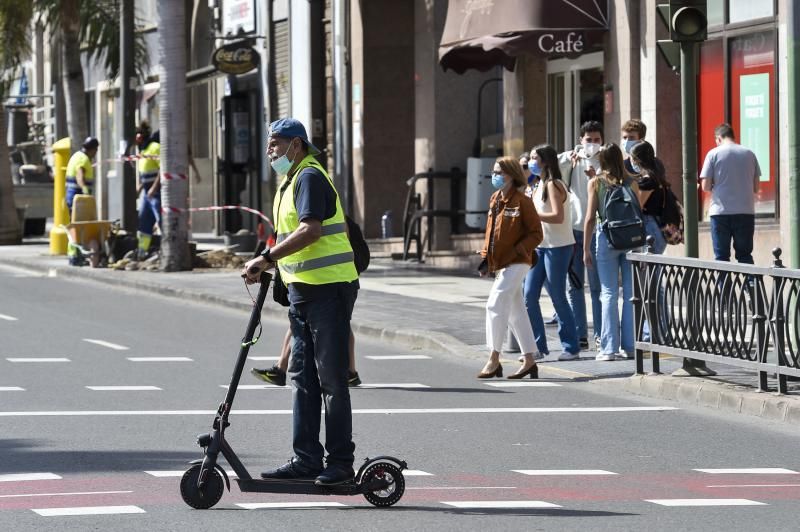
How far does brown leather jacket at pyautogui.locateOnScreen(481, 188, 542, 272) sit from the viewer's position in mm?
12945

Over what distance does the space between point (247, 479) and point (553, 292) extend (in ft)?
21.6

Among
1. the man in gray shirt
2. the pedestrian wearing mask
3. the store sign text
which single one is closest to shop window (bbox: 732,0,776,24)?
the store sign text

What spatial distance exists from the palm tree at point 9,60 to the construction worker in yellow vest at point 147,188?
20.5 ft

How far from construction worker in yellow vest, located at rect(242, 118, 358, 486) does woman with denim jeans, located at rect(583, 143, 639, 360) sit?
571 cm

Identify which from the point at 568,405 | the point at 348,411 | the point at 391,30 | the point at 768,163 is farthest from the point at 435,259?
the point at 348,411

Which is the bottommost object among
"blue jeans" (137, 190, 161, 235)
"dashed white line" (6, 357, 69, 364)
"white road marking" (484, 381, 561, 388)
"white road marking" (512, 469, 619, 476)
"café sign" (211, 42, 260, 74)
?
"white road marking" (512, 469, 619, 476)

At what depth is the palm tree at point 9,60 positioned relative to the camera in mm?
32312

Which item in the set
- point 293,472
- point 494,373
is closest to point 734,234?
point 494,373

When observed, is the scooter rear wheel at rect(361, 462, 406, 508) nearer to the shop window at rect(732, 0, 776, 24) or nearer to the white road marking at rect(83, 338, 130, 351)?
the white road marking at rect(83, 338, 130, 351)

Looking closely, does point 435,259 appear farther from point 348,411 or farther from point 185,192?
point 348,411

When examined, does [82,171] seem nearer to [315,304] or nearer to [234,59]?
[234,59]

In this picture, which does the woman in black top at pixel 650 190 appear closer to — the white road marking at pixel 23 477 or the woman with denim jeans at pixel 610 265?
the woman with denim jeans at pixel 610 265

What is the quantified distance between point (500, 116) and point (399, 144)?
8.18 ft

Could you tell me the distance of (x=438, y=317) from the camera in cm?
1723
